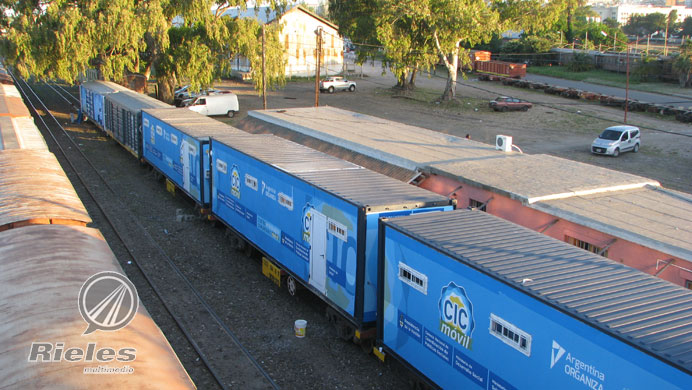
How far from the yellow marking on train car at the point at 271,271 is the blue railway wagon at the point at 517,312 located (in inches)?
176

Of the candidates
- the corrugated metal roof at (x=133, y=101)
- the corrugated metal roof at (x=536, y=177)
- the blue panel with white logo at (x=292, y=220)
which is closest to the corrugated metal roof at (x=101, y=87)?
the corrugated metal roof at (x=133, y=101)

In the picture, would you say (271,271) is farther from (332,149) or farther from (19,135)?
(19,135)

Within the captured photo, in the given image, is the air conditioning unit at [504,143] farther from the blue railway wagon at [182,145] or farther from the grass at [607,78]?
the grass at [607,78]

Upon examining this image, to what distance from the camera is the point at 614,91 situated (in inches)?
2232

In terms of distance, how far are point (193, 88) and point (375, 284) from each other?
35149 mm

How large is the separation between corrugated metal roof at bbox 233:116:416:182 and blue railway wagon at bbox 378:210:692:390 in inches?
275

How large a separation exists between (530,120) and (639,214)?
32327mm

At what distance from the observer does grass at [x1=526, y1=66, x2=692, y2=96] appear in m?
56.5

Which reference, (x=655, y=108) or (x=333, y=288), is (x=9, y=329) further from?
Result: (x=655, y=108)

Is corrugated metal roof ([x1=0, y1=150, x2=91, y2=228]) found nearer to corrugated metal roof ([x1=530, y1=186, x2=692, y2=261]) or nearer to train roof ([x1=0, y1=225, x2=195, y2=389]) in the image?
train roof ([x1=0, y1=225, x2=195, y2=389])

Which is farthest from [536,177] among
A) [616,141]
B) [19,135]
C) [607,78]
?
[607,78]

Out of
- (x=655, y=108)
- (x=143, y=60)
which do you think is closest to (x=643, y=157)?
(x=655, y=108)

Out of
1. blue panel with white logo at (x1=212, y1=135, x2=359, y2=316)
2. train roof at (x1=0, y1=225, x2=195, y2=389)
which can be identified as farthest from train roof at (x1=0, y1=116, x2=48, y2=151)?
train roof at (x1=0, y1=225, x2=195, y2=389)

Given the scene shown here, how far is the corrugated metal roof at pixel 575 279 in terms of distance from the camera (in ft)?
22.1
